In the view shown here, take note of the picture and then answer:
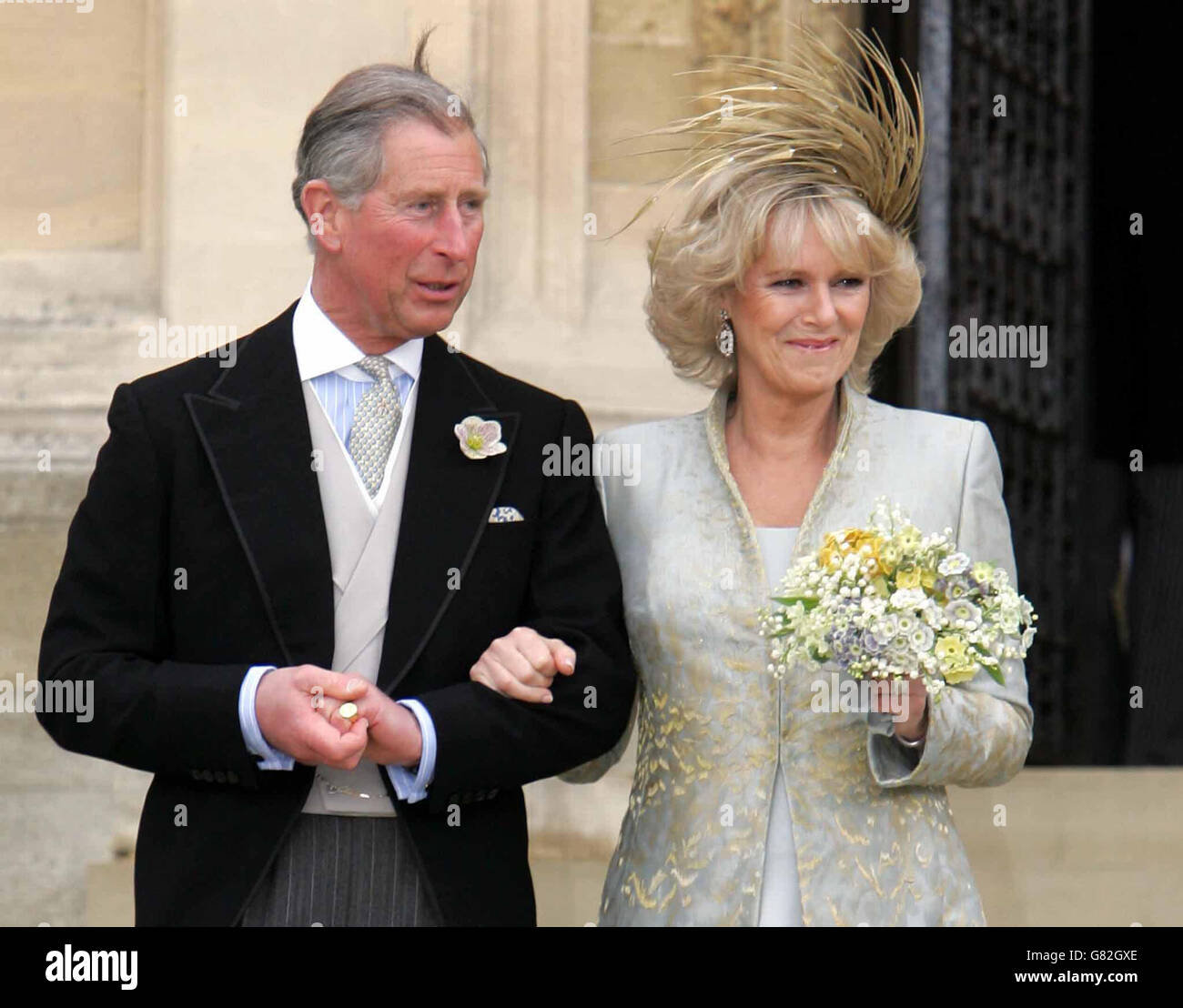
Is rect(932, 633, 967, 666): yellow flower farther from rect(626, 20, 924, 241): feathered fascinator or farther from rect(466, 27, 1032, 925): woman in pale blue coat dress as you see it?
rect(626, 20, 924, 241): feathered fascinator

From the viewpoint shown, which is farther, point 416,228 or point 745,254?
point 745,254

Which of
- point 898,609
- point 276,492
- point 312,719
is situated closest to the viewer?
point 312,719

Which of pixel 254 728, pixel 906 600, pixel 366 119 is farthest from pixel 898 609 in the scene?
pixel 366 119

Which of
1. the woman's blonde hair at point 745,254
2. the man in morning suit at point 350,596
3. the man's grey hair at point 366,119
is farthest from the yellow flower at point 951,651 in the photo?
the man's grey hair at point 366,119

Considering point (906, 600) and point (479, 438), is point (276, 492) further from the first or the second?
point (906, 600)

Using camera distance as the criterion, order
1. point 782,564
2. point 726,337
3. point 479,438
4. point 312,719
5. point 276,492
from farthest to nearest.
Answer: point 726,337 < point 782,564 < point 479,438 < point 276,492 < point 312,719

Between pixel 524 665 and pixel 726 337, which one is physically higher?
pixel 726 337

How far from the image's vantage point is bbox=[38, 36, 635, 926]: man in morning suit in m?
3.15

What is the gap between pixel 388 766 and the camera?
3.20 m

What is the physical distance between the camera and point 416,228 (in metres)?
3.37

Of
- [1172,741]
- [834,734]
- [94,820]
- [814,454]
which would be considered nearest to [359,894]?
[834,734]

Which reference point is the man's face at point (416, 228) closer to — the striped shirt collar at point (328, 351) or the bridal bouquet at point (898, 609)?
the striped shirt collar at point (328, 351)

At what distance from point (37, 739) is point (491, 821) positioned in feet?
8.35

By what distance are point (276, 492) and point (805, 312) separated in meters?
0.94
